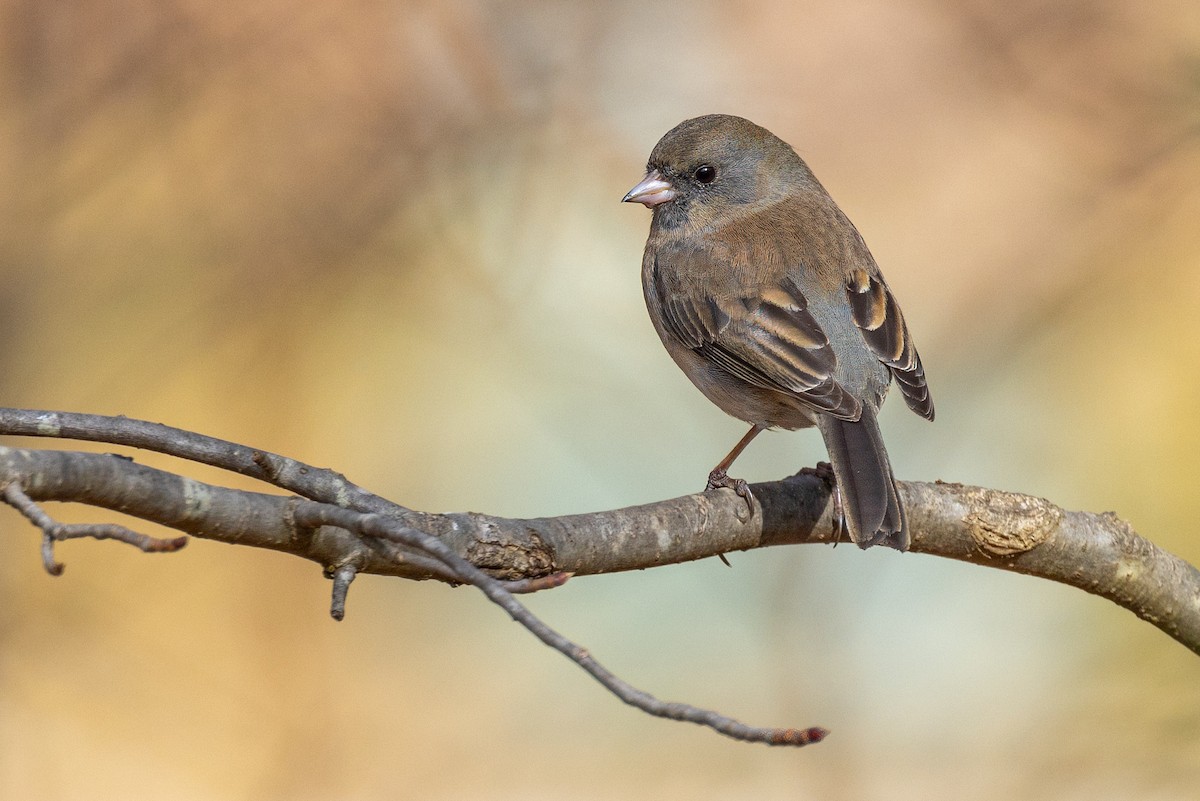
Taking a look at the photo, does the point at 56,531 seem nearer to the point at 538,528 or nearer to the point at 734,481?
the point at 538,528

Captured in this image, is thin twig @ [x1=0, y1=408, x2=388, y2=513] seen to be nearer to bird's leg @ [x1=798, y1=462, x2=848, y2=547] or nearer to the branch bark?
the branch bark

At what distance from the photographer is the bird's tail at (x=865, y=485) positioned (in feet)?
10.1

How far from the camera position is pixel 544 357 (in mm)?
5266

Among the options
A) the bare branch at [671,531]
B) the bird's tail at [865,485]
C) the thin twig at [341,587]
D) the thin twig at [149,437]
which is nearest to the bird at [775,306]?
the bird's tail at [865,485]

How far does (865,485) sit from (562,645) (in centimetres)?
162

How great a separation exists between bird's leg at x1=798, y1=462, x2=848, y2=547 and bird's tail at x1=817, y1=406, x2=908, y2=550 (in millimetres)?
54

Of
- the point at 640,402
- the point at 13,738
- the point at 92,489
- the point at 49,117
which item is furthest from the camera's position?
the point at 640,402

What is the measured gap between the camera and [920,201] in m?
5.41

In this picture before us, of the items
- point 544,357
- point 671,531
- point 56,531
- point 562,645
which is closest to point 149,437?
point 56,531

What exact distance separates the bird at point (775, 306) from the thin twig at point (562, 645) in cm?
141

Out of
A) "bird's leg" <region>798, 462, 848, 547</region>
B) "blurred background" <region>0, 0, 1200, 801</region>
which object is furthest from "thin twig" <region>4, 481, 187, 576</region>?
"blurred background" <region>0, 0, 1200, 801</region>

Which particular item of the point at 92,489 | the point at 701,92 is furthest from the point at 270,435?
the point at 92,489

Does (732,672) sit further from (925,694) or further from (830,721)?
(925,694)

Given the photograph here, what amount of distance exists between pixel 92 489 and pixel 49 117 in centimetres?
361
